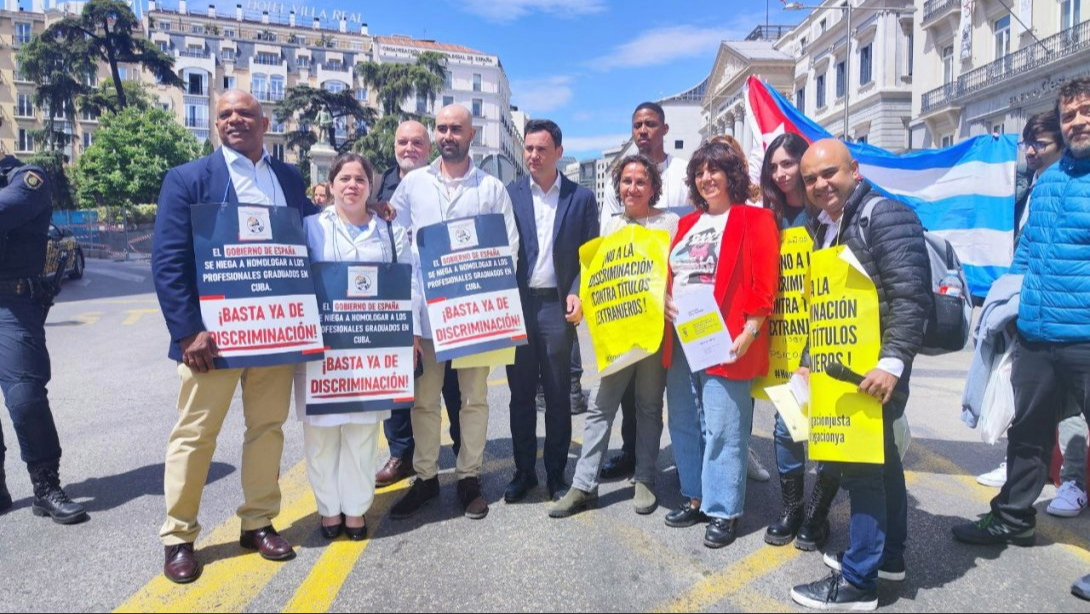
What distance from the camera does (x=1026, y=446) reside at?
3428 millimetres

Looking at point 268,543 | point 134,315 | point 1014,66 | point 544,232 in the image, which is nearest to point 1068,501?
point 544,232

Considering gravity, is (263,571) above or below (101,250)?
below

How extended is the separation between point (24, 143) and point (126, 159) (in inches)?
1427

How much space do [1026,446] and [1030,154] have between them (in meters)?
2.17

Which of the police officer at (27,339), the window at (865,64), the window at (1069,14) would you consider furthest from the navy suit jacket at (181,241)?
the window at (865,64)

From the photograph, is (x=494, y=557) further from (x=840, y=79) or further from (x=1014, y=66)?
(x=840, y=79)

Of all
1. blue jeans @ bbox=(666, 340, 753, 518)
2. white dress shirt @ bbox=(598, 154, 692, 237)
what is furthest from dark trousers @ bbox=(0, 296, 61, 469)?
blue jeans @ bbox=(666, 340, 753, 518)

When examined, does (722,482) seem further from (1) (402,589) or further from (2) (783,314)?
(1) (402,589)

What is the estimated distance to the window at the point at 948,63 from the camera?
109 feet

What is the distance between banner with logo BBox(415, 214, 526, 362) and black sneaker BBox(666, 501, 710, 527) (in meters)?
1.26

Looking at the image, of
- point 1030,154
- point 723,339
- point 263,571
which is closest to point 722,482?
point 723,339

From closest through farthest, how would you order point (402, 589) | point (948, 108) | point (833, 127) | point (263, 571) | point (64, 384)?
point (402, 589) < point (263, 571) < point (64, 384) < point (948, 108) < point (833, 127)

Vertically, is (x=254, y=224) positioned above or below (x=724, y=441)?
above

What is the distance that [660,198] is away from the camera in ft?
15.1
